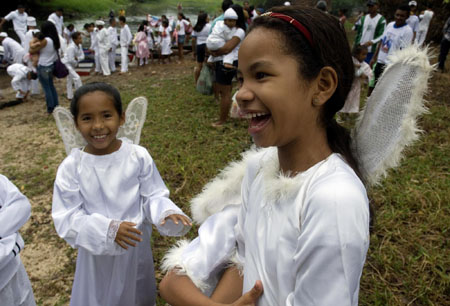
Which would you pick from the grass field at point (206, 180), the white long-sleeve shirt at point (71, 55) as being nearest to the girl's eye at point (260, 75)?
the grass field at point (206, 180)

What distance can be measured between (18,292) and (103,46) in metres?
9.88

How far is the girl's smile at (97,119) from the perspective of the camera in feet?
5.78

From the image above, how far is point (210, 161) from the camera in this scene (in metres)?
4.12

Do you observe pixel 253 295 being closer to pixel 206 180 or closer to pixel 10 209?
pixel 10 209

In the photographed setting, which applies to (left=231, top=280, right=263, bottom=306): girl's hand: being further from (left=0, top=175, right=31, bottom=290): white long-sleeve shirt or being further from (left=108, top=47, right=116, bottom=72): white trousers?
(left=108, top=47, right=116, bottom=72): white trousers

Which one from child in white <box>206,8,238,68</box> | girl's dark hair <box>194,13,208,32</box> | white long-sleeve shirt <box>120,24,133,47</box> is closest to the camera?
child in white <box>206,8,238,68</box>

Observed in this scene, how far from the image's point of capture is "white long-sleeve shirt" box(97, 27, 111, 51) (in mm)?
10367

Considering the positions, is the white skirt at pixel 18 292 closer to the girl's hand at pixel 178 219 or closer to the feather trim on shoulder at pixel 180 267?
the girl's hand at pixel 178 219

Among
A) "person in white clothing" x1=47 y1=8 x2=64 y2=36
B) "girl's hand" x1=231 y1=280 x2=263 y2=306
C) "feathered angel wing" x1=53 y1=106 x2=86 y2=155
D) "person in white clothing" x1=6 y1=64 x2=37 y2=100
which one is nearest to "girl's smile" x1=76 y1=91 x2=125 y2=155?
"feathered angel wing" x1=53 y1=106 x2=86 y2=155

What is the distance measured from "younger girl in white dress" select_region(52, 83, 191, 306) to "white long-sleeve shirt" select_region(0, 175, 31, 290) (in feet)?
0.51

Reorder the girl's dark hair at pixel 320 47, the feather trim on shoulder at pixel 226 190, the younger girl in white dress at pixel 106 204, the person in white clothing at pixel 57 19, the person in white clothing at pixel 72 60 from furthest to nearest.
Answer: the person in white clothing at pixel 57 19, the person in white clothing at pixel 72 60, the younger girl in white dress at pixel 106 204, the feather trim on shoulder at pixel 226 190, the girl's dark hair at pixel 320 47

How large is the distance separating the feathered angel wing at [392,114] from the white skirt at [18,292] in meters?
1.74

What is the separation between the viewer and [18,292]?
69.2 inches

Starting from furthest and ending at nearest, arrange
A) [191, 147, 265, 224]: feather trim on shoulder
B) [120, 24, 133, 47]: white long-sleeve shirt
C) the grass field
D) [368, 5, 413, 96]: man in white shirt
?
1. [120, 24, 133, 47]: white long-sleeve shirt
2. [368, 5, 413, 96]: man in white shirt
3. the grass field
4. [191, 147, 265, 224]: feather trim on shoulder
